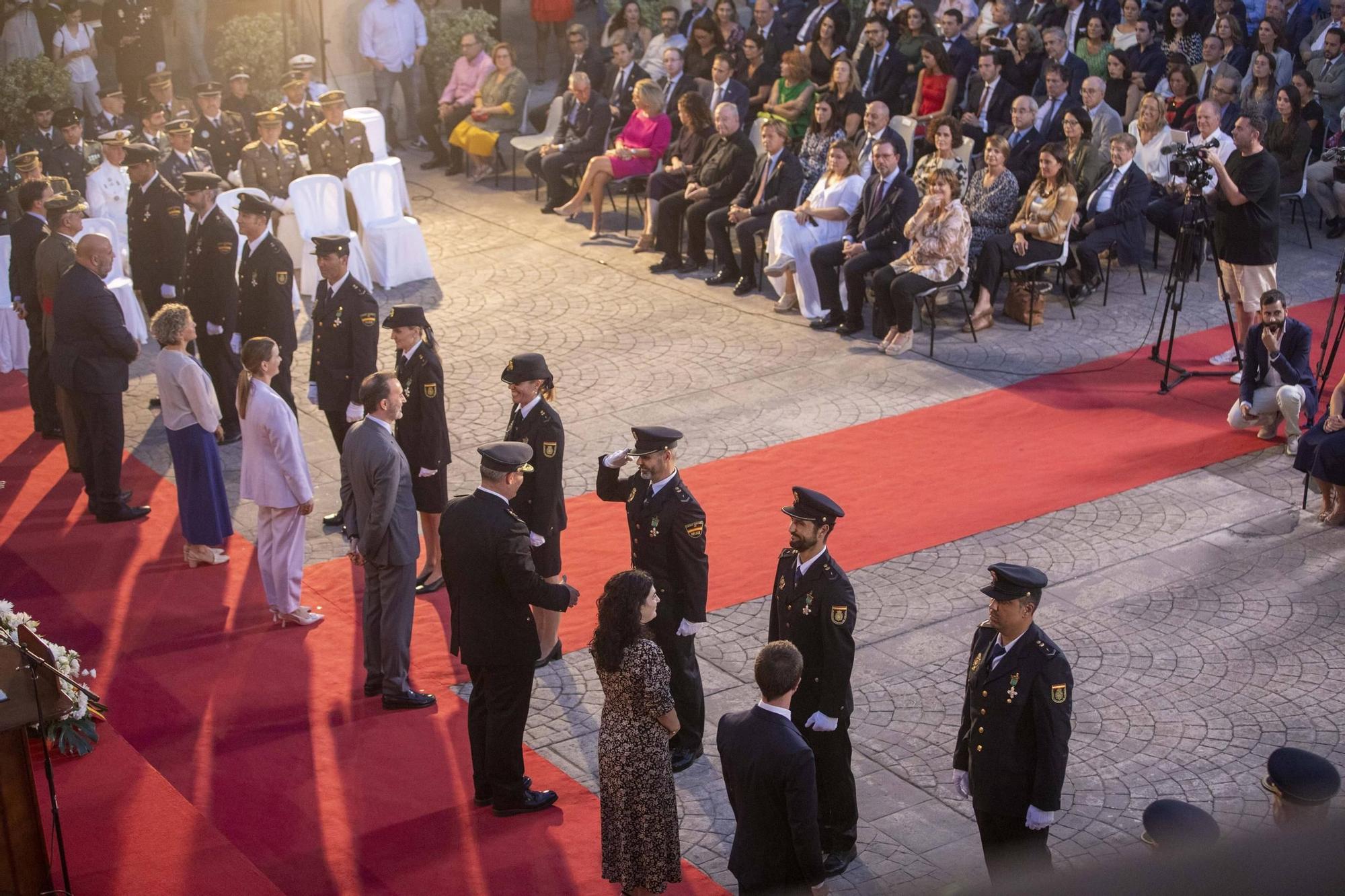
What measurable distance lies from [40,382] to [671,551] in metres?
6.37

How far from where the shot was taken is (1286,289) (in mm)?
12414

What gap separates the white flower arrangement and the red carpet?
0.10m

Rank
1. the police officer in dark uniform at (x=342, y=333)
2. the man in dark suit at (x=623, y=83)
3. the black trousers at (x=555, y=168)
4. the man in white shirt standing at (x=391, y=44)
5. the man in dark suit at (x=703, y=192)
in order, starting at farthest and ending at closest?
the man in white shirt standing at (x=391, y=44), the man in dark suit at (x=623, y=83), the black trousers at (x=555, y=168), the man in dark suit at (x=703, y=192), the police officer in dark uniform at (x=342, y=333)

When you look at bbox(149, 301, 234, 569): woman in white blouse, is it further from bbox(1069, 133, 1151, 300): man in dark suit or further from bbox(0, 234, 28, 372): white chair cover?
bbox(1069, 133, 1151, 300): man in dark suit

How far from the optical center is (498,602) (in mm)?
5789

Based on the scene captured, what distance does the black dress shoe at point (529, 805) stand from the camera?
6.02 metres

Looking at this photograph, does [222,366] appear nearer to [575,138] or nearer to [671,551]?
[671,551]

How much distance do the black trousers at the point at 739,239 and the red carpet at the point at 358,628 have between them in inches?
125

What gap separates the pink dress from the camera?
48.3 ft

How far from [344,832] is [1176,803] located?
3.50 m

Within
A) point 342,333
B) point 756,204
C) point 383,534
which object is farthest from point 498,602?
point 756,204

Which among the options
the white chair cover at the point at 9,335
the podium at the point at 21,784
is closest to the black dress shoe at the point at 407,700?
the podium at the point at 21,784

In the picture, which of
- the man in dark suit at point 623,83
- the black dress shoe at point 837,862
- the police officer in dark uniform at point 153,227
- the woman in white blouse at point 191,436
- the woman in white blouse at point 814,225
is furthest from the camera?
the man in dark suit at point 623,83

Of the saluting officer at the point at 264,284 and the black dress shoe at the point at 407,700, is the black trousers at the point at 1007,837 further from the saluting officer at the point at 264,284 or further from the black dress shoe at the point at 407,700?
the saluting officer at the point at 264,284
